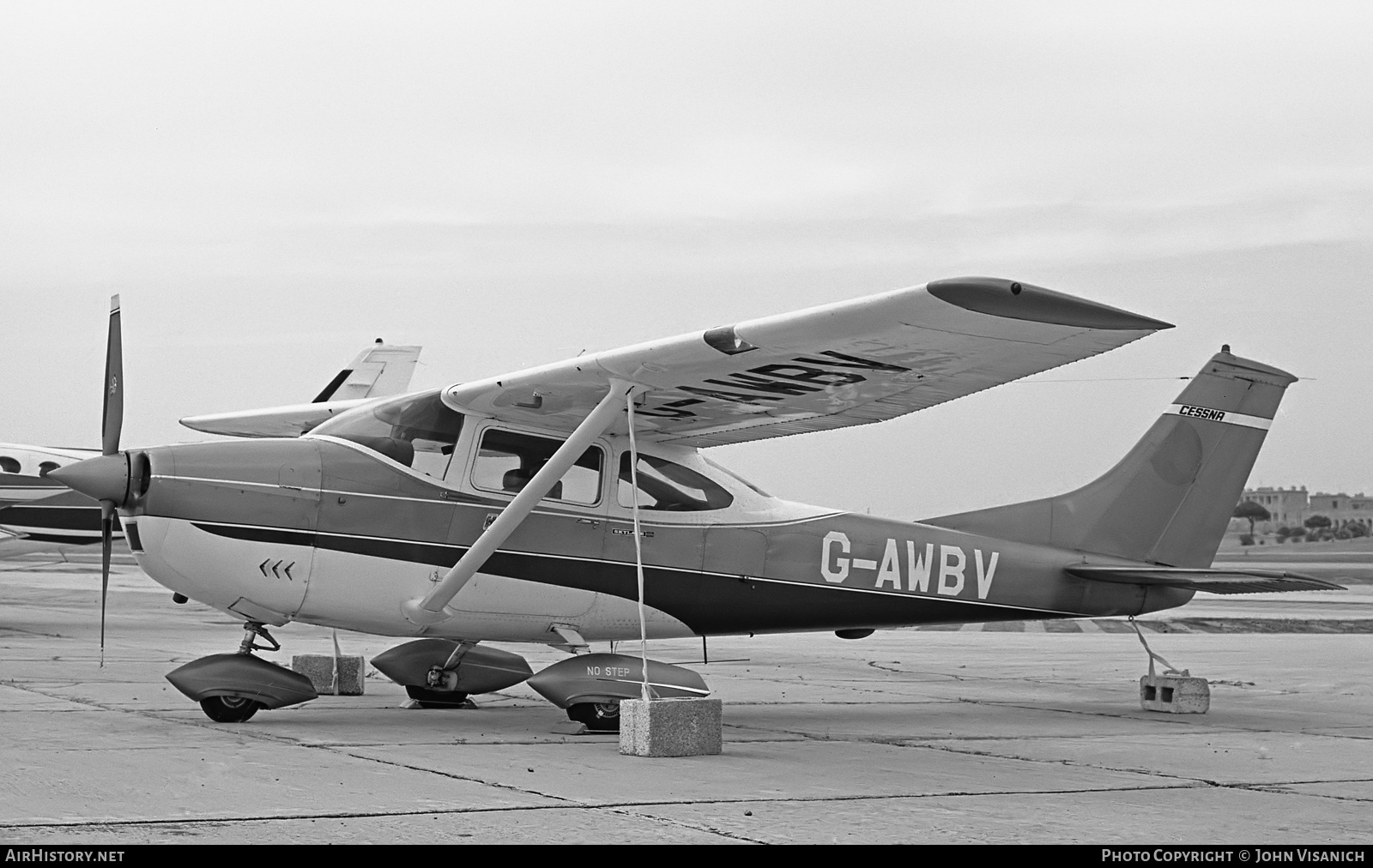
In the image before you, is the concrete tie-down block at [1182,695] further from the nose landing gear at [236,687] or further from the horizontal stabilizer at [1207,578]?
the nose landing gear at [236,687]

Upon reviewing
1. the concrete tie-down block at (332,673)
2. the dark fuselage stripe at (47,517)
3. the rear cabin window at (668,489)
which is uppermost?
the rear cabin window at (668,489)

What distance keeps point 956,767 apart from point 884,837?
236cm

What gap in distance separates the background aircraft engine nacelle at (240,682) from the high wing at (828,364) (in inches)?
81.2

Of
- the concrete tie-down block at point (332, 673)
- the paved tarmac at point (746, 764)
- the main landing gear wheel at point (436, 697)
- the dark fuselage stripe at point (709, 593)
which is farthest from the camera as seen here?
the concrete tie-down block at point (332, 673)

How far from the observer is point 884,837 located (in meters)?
5.38

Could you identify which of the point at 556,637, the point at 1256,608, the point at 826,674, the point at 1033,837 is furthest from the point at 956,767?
the point at 1256,608

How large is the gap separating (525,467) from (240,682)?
89.7 inches

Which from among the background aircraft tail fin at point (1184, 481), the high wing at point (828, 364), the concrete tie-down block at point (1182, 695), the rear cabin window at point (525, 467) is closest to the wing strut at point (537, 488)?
the high wing at point (828, 364)

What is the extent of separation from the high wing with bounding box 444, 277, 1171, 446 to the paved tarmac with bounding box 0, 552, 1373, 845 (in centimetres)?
210

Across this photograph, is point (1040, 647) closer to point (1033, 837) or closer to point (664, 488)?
point (664, 488)

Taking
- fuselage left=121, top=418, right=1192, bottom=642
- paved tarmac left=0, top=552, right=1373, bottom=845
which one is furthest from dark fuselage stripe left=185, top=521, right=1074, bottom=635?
paved tarmac left=0, top=552, right=1373, bottom=845

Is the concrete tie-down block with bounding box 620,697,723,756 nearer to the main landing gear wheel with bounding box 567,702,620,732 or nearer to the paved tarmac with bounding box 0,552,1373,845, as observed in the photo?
the paved tarmac with bounding box 0,552,1373,845

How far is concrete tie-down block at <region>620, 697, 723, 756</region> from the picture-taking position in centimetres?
795

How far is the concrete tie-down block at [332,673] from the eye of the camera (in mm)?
11477
